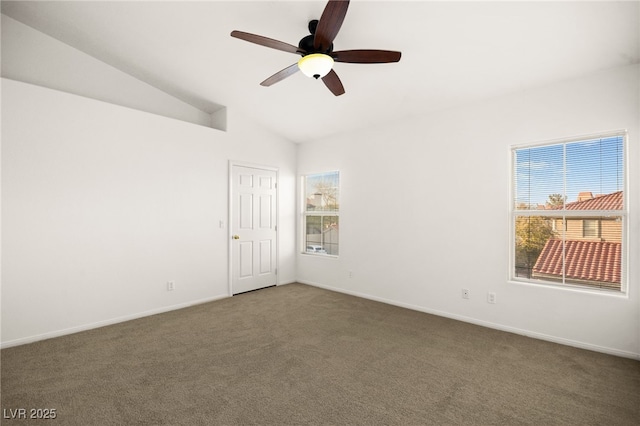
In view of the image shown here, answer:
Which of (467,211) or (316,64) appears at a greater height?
(316,64)

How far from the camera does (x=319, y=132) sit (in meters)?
5.08

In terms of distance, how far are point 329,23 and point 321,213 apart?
364cm

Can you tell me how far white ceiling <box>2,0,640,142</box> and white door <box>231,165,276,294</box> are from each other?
1.35m

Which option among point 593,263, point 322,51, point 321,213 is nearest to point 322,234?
point 321,213

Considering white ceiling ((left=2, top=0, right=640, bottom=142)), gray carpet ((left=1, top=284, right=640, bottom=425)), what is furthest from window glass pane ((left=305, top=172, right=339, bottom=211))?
gray carpet ((left=1, top=284, right=640, bottom=425))

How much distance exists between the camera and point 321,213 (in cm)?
538

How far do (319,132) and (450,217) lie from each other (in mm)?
2557

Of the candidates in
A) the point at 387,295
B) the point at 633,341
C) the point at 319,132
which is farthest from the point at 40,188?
the point at 633,341

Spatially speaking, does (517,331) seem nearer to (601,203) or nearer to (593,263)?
(593,263)

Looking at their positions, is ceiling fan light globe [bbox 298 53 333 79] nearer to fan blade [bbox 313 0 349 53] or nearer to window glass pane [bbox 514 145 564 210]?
fan blade [bbox 313 0 349 53]

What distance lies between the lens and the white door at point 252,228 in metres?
4.81

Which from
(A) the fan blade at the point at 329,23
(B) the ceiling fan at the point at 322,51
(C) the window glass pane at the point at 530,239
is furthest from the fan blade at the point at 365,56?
(C) the window glass pane at the point at 530,239

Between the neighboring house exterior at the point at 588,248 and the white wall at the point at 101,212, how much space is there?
428cm

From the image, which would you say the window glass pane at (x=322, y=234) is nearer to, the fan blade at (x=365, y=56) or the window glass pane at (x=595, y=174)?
the fan blade at (x=365, y=56)
